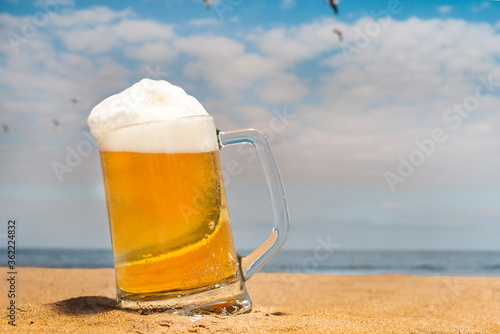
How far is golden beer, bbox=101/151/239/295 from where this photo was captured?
158cm

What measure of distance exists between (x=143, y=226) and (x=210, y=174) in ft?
1.02

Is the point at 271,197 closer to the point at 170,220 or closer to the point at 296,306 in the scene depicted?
the point at 170,220

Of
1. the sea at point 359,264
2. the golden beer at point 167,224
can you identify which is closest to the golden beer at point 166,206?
the golden beer at point 167,224

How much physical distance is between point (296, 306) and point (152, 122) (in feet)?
5.60

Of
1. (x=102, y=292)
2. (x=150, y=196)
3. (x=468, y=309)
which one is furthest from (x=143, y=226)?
(x=468, y=309)

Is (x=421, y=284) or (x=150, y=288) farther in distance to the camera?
(x=421, y=284)

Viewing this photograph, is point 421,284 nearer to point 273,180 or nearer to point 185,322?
point 273,180

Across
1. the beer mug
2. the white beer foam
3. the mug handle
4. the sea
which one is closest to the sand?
the beer mug

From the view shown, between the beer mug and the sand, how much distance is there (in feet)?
0.31

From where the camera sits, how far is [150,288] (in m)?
1.59

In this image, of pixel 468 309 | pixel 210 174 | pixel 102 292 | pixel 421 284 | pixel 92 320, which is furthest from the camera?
pixel 421 284

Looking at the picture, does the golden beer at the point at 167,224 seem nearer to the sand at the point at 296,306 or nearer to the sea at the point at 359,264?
the sand at the point at 296,306

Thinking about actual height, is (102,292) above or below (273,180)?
below

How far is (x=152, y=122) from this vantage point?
1.64 m
